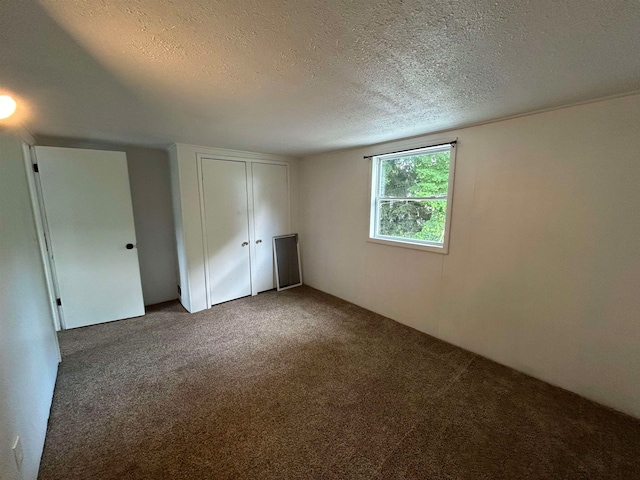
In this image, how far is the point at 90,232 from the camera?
118 inches

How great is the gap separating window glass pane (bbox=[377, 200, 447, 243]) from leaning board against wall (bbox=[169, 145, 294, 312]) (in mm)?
1717

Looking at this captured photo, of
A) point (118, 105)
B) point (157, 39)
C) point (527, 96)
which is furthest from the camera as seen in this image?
point (118, 105)

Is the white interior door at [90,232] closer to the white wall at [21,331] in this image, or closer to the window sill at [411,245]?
the white wall at [21,331]

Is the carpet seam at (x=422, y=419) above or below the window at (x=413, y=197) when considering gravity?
below

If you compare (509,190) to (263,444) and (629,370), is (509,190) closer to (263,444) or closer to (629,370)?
(629,370)

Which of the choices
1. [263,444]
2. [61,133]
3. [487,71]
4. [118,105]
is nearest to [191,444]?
[263,444]

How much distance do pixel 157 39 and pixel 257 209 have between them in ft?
9.55

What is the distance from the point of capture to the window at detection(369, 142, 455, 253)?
265cm

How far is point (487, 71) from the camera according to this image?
52.6 inches

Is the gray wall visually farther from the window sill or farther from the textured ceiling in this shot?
the window sill

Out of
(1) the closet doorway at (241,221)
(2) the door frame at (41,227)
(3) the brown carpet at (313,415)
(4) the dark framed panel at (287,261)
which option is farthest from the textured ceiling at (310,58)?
(4) the dark framed panel at (287,261)

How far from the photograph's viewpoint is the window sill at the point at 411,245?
2652mm

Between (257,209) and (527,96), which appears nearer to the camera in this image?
(527,96)

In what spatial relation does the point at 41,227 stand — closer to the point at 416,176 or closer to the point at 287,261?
the point at 287,261
